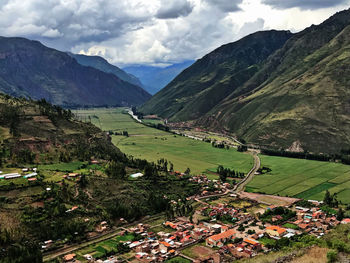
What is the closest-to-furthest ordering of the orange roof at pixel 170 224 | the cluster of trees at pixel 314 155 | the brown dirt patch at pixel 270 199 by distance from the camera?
the orange roof at pixel 170 224 < the brown dirt patch at pixel 270 199 < the cluster of trees at pixel 314 155

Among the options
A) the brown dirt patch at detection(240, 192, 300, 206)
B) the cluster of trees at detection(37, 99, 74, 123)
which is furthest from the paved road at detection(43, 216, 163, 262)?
the cluster of trees at detection(37, 99, 74, 123)

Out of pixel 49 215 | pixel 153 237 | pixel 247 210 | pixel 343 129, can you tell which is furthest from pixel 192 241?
pixel 343 129

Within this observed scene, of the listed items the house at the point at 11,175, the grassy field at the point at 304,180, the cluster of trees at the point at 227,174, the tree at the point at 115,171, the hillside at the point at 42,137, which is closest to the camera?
the house at the point at 11,175

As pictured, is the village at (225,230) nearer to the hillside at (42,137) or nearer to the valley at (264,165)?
the valley at (264,165)

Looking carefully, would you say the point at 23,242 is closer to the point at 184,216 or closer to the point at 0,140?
the point at 184,216

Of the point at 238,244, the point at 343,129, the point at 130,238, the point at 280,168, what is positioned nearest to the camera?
the point at 238,244

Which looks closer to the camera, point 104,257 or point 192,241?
point 104,257

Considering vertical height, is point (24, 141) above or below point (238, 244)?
above

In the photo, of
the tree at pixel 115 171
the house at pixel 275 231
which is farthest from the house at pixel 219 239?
the tree at pixel 115 171
